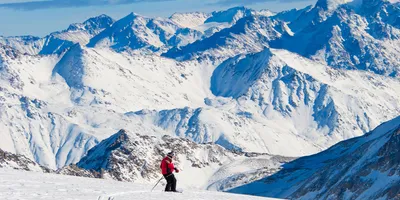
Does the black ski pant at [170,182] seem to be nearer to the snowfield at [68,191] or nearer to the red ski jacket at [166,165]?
the red ski jacket at [166,165]

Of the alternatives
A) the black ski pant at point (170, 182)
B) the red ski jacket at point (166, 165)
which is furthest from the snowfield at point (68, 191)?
the red ski jacket at point (166, 165)

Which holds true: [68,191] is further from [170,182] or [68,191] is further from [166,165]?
[170,182]

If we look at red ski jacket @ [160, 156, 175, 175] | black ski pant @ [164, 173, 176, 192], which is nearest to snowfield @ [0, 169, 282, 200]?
black ski pant @ [164, 173, 176, 192]

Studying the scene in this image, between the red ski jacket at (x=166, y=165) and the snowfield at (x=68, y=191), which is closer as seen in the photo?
the snowfield at (x=68, y=191)

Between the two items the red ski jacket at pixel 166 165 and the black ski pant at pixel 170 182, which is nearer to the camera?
the red ski jacket at pixel 166 165

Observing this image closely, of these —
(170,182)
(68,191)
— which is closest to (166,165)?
(170,182)

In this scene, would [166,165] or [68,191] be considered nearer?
[68,191]

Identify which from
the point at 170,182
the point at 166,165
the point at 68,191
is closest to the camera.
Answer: the point at 68,191

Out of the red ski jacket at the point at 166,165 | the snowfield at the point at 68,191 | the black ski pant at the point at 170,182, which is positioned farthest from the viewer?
the black ski pant at the point at 170,182

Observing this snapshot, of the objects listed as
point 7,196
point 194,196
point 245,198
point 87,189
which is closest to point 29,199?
point 7,196

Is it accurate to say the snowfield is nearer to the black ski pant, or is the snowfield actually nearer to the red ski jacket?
the black ski pant

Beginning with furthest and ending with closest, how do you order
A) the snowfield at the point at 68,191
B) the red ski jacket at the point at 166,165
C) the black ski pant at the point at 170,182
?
the black ski pant at the point at 170,182 → the red ski jacket at the point at 166,165 → the snowfield at the point at 68,191

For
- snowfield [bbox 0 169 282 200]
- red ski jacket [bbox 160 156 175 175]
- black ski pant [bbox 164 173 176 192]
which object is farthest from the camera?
black ski pant [bbox 164 173 176 192]

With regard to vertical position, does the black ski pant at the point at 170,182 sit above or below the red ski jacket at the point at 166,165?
below
